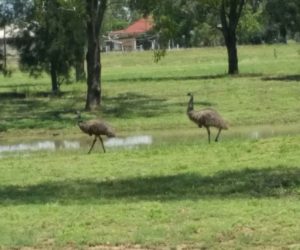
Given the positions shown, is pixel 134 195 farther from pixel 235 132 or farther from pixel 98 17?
pixel 98 17

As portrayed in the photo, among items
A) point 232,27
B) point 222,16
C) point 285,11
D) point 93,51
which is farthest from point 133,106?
point 285,11

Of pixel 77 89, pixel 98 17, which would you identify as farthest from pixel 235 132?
pixel 77 89

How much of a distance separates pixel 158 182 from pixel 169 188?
87 cm

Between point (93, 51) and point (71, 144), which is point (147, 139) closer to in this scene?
point (71, 144)

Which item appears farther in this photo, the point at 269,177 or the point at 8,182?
the point at 8,182

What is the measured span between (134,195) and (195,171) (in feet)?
9.42

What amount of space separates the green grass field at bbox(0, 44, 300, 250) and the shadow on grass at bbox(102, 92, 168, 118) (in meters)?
0.05

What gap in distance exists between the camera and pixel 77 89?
47.2 m

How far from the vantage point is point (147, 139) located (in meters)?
27.0

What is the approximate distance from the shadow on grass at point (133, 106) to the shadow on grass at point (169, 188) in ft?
56.6

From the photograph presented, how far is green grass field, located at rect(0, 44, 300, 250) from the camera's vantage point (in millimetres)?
10219

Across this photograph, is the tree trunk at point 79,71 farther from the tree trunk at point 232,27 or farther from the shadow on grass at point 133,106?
the tree trunk at point 232,27

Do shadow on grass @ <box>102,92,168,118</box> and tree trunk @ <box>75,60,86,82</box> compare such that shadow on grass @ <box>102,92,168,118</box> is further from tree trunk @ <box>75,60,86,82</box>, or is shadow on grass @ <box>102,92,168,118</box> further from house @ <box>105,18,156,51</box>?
house @ <box>105,18,156,51</box>

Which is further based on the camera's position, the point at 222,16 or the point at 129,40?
the point at 129,40
